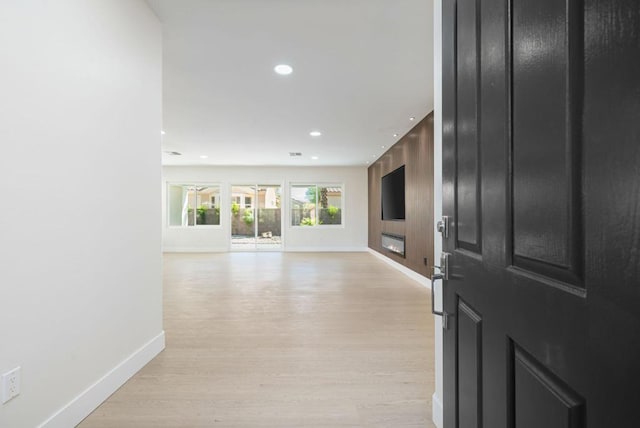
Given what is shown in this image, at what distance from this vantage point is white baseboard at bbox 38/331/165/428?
1.68m

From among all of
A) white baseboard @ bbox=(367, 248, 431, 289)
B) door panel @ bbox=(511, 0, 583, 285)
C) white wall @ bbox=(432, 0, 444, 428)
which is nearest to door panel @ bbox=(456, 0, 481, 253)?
door panel @ bbox=(511, 0, 583, 285)

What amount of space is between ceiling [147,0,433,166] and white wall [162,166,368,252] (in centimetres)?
388

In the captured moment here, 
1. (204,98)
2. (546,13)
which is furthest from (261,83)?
(546,13)

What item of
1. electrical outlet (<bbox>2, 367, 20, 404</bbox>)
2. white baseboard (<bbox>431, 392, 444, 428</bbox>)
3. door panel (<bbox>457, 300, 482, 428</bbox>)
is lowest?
white baseboard (<bbox>431, 392, 444, 428</bbox>)

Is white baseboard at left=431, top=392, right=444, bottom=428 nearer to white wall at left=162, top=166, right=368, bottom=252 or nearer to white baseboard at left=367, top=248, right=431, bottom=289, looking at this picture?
white baseboard at left=367, top=248, right=431, bottom=289

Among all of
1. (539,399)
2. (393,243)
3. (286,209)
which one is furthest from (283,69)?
(286,209)

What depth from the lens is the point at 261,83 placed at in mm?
3971

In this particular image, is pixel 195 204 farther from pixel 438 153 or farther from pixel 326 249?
pixel 438 153

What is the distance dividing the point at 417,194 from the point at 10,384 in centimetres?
563

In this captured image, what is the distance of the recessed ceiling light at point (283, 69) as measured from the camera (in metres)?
3.54

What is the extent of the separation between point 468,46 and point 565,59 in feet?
1.68

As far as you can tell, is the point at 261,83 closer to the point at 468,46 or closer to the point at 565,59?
the point at 468,46

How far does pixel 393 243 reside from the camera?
299 inches

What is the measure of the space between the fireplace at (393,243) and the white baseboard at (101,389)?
531 cm
